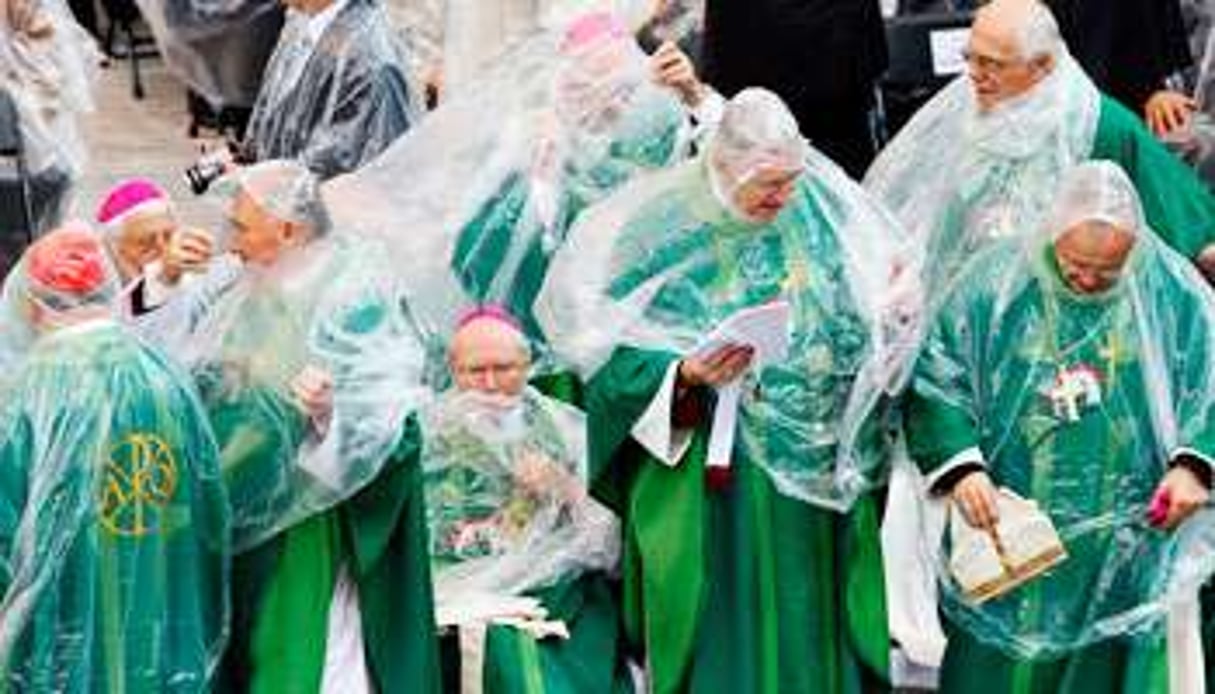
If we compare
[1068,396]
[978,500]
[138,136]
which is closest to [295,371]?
[978,500]

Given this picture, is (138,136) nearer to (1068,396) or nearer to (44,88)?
(44,88)

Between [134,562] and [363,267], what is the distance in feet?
2.64

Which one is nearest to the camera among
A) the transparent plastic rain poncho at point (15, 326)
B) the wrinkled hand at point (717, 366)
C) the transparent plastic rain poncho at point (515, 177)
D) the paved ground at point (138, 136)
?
the transparent plastic rain poncho at point (15, 326)

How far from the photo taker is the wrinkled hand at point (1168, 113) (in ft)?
22.8

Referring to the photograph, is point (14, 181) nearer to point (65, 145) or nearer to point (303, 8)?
Answer: point (65, 145)

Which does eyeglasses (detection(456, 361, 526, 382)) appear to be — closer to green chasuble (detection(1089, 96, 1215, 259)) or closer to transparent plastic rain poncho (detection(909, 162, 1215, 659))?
transparent plastic rain poncho (detection(909, 162, 1215, 659))

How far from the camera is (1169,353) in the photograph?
4.90 metres

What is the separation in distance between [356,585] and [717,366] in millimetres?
801

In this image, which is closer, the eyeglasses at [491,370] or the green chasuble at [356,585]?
the green chasuble at [356,585]

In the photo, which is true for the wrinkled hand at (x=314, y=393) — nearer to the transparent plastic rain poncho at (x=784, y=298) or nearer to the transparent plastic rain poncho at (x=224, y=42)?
the transparent plastic rain poncho at (x=784, y=298)

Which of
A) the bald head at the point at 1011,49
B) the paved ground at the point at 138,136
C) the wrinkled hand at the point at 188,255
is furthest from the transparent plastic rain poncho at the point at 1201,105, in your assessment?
the paved ground at the point at 138,136

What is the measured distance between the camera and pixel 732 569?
16.3ft

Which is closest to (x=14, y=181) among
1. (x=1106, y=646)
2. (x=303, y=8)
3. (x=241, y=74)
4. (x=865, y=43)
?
(x=303, y=8)

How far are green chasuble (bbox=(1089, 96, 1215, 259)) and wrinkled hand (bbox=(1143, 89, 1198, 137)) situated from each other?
95 centimetres
